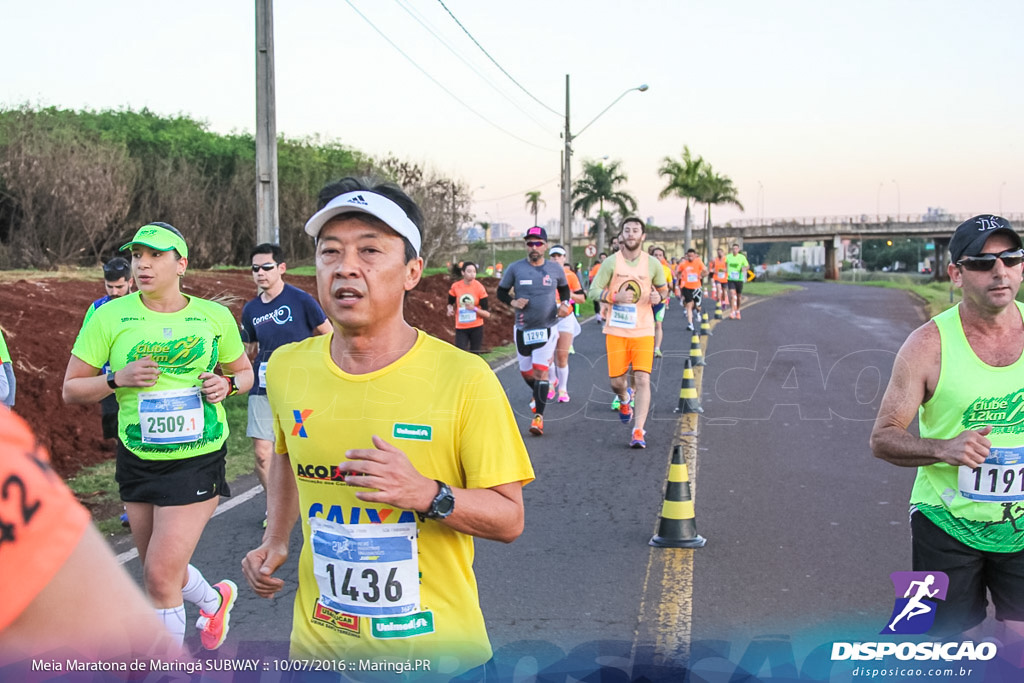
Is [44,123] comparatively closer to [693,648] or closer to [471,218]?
[471,218]

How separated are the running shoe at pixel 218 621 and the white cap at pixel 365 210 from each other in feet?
9.45

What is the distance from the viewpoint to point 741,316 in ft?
94.0

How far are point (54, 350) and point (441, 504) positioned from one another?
425 inches

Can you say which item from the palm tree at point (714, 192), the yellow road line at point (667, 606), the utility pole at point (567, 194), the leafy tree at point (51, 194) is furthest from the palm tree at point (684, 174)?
the yellow road line at point (667, 606)

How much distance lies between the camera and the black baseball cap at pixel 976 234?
3738 mm

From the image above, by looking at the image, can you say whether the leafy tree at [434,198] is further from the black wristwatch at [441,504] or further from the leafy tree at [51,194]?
the black wristwatch at [441,504]

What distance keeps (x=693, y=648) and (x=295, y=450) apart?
284 cm

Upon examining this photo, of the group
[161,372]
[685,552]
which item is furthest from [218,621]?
[685,552]

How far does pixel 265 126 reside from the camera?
40.6 ft

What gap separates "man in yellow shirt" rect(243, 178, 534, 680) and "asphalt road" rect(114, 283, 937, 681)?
1.43 m

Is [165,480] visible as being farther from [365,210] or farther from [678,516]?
[678,516]

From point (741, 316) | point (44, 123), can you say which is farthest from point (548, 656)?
point (44, 123)

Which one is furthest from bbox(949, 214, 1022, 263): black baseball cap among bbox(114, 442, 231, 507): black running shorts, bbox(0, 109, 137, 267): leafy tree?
bbox(0, 109, 137, 267): leafy tree

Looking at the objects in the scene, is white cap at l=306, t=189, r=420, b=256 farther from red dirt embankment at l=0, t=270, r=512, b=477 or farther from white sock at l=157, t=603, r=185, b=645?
red dirt embankment at l=0, t=270, r=512, b=477
